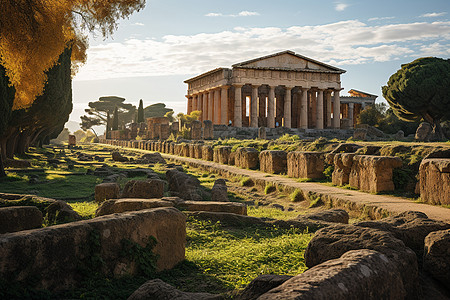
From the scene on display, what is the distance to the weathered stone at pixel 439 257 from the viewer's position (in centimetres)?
356

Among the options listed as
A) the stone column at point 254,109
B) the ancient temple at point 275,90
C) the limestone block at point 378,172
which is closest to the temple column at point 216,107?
the ancient temple at point 275,90

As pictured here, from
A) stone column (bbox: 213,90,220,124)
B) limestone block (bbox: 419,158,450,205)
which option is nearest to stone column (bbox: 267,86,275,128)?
stone column (bbox: 213,90,220,124)

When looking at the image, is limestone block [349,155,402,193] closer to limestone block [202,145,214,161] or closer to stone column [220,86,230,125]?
Result: limestone block [202,145,214,161]

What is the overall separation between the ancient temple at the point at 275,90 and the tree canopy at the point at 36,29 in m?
37.7

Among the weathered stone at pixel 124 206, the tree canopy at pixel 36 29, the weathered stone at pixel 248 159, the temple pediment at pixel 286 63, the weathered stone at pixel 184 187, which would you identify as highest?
the temple pediment at pixel 286 63

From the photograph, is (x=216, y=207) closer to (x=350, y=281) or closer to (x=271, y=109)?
(x=350, y=281)

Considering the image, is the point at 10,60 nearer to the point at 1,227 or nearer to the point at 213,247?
the point at 1,227

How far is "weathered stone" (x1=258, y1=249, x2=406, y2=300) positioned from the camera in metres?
2.53

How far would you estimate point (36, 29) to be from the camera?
12023mm

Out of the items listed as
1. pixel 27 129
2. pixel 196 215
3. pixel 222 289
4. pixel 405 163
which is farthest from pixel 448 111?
pixel 222 289

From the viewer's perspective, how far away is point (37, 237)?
3.36 m

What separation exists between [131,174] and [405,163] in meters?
8.83

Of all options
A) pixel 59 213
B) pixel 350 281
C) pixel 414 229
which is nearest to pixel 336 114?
pixel 59 213

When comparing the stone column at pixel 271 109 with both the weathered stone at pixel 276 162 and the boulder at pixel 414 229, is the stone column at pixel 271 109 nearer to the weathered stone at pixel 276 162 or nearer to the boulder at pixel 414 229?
the weathered stone at pixel 276 162
